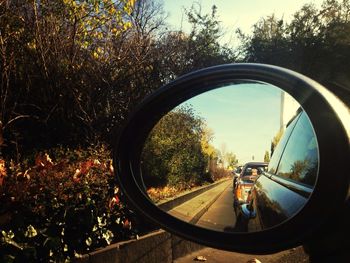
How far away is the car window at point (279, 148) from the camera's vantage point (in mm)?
1996

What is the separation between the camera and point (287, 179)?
7.13ft

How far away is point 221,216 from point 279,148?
1.51 ft

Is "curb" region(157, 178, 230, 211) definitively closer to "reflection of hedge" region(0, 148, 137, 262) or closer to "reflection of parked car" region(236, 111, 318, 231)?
"reflection of parked car" region(236, 111, 318, 231)

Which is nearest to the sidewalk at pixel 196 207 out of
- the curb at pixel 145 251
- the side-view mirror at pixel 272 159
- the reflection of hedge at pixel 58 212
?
the side-view mirror at pixel 272 159

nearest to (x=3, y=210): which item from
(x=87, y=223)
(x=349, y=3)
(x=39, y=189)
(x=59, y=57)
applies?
(x=39, y=189)

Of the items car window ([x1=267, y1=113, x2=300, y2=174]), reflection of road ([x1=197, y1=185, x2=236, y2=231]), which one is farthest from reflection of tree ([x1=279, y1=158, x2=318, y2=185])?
reflection of road ([x1=197, y1=185, x2=236, y2=231])

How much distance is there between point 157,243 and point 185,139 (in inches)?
125

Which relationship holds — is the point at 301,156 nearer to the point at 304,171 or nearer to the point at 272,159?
the point at 304,171

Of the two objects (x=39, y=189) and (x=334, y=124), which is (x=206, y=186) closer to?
(x=334, y=124)

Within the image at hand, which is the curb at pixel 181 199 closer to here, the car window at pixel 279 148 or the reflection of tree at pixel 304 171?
the car window at pixel 279 148

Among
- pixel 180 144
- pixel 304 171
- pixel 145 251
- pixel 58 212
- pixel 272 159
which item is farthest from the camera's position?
pixel 145 251

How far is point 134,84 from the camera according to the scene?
1087 centimetres

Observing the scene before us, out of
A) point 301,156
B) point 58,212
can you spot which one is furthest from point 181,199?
point 58,212

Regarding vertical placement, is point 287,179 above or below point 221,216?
above
